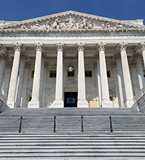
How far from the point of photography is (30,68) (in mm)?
31812

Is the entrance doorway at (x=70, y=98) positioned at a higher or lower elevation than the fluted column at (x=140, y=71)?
lower

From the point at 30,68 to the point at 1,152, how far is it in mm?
24799

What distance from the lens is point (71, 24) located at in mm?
26656

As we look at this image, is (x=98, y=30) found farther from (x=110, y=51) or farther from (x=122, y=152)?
(x=122, y=152)

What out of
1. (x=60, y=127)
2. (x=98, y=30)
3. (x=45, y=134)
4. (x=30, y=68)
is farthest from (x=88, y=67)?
(x=45, y=134)

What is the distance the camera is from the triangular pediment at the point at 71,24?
84.5 ft

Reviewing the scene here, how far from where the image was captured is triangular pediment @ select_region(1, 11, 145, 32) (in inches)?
1014

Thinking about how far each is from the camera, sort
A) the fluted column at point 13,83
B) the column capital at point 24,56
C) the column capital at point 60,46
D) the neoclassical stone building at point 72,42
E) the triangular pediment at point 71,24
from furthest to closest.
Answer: the column capital at point 24,56 → the triangular pediment at point 71,24 → the column capital at point 60,46 → the neoclassical stone building at point 72,42 → the fluted column at point 13,83

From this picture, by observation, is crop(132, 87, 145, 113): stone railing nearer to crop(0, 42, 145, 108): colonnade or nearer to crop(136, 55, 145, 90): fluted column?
crop(0, 42, 145, 108): colonnade

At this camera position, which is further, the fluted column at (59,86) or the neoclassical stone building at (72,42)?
the neoclassical stone building at (72,42)

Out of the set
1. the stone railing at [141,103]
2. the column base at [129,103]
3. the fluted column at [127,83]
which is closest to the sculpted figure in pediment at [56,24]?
the fluted column at [127,83]

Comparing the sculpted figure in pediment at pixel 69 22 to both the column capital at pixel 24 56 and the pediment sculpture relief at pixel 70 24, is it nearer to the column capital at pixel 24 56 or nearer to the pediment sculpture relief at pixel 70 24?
the pediment sculpture relief at pixel 70 24

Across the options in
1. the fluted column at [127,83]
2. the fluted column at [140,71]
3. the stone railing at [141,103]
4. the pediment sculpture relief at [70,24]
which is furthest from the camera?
the fluted column at [140,71]

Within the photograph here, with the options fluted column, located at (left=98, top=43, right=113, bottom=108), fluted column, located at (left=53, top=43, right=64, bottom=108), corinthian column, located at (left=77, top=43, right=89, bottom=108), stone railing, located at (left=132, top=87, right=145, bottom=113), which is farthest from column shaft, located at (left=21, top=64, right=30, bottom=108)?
stone railing, located at (left=132, top=87, right=145, bottom=113)
